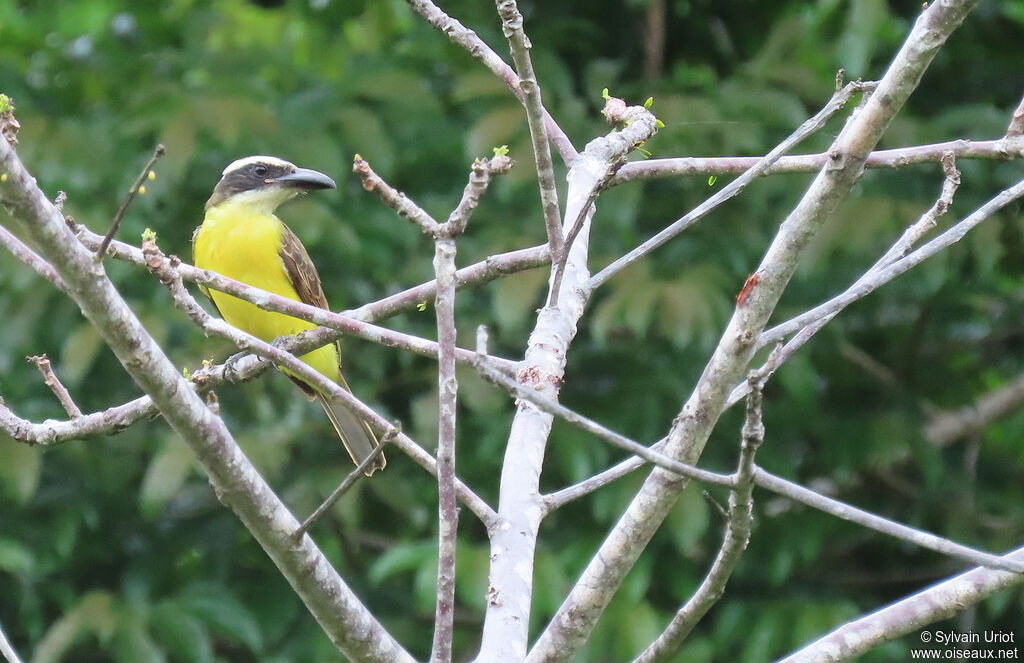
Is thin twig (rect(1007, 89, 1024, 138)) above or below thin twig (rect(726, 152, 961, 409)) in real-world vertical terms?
above

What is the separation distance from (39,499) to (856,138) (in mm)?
4236

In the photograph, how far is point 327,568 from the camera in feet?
7.77

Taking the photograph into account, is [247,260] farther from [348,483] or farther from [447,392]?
[447,392]

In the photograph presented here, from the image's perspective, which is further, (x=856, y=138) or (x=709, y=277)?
(x=709, y=277)

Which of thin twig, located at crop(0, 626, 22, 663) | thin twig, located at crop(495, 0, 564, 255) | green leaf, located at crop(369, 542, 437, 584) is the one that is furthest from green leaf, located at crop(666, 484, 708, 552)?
thin twig, located at crop(0, 626, 22, 663)

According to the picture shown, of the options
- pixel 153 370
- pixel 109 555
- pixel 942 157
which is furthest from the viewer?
pixel 109 555

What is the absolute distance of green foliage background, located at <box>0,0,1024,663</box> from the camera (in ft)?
15.9

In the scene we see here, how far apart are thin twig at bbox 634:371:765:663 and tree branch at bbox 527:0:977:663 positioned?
12 centimetres

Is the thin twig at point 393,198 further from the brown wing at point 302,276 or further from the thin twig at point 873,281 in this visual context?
the brown wing at point 302,276

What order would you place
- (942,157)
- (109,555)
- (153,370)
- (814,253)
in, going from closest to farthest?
1. (153,370)
2. (942,157)
3. (814,253)
4. (109,555)

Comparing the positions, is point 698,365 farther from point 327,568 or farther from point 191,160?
point 327,568

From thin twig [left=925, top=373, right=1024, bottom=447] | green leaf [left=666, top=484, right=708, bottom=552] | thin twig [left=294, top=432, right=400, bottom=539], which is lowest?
thin twig [left=294, top=432, right=400, bottom=539]

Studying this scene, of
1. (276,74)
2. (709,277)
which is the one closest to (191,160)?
(276,74)

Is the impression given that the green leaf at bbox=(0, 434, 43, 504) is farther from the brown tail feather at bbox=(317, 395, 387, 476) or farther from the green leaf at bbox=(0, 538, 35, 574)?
the brown tail feather at bbox=(317, 395, 387, 476)
